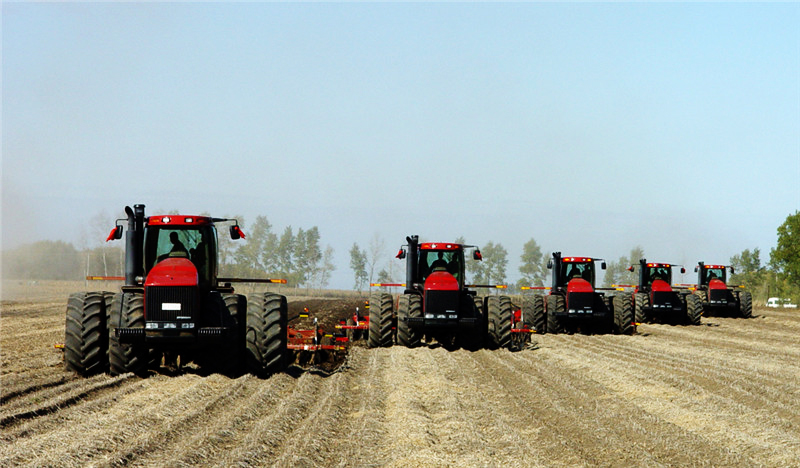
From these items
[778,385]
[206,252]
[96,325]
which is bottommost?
[778,385]

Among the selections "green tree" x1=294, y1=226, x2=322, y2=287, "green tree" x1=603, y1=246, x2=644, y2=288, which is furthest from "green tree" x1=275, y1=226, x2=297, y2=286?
"green tree" x1=603, y1=246, x2=644, y2=288

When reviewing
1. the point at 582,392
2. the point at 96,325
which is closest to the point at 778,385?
the point at 582,392

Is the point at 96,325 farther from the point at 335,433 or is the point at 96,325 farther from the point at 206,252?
the point at 335,433

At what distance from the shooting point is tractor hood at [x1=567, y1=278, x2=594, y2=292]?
24266mm

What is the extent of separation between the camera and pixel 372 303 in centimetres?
1864

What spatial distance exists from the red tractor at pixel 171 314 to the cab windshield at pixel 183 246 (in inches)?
0.7

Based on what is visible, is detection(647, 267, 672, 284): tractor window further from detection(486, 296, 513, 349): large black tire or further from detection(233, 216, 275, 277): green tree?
detection(233, 216, 275, 277): green tree

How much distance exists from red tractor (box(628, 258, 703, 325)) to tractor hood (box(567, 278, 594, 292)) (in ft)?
17.0

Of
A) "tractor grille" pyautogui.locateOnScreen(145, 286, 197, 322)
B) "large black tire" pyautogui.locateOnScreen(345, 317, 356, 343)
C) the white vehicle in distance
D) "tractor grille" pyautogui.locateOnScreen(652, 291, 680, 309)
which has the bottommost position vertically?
the white vehicle in distance

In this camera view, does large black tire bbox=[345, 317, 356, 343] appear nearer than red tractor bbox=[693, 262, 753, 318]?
Yes

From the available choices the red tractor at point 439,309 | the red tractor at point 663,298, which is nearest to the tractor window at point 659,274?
the red tractor at point 663,298

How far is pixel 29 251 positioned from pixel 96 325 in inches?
3283

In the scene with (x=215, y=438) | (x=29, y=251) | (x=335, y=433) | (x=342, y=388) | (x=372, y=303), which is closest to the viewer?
(x=215, y=438)

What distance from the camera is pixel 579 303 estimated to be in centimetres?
2417
